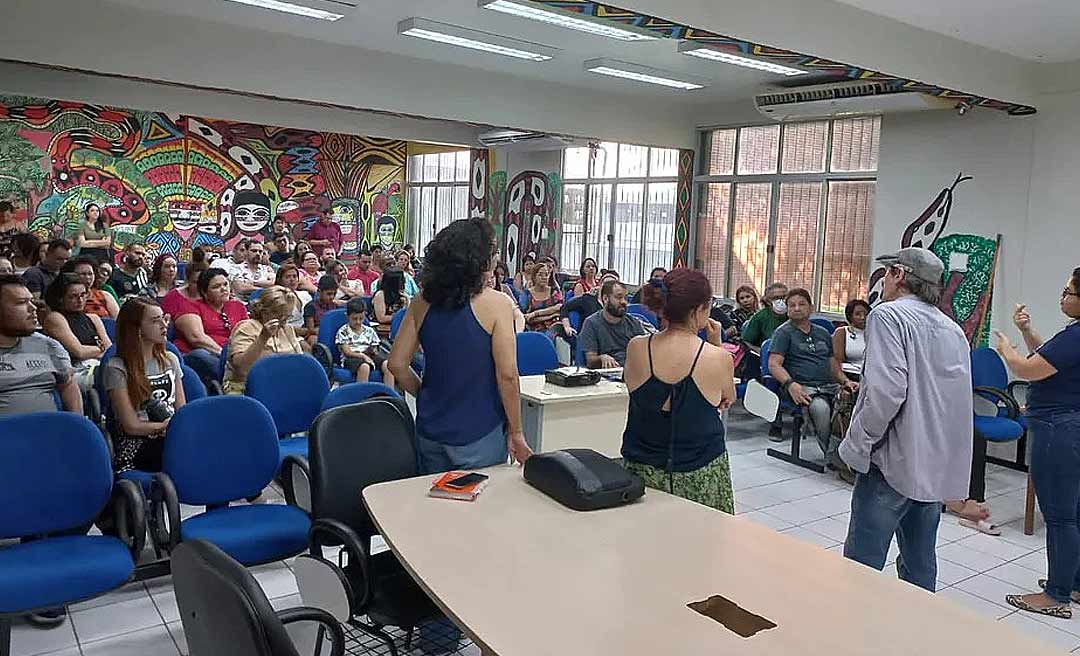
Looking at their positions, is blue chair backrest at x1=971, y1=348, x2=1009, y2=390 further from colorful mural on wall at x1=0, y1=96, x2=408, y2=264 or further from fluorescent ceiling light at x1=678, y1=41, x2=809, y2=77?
colorful mural on wall at x1=0, y1=96, x2=408, y2=264

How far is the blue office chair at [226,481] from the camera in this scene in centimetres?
316

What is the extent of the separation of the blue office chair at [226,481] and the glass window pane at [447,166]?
40.3ft

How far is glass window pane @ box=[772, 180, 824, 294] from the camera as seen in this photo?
9078 millimetres

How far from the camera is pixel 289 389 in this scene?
179 inches

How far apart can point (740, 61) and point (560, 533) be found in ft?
16.8

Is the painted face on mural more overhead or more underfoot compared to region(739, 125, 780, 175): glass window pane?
more underfoot

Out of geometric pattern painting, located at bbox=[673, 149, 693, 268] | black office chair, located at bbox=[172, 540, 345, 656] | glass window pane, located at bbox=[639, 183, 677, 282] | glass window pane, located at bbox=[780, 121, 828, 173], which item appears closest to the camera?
black office chair, located at bbox=[172, 540, 345, 656]

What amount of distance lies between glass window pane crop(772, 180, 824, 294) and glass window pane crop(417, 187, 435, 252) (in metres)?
8.03

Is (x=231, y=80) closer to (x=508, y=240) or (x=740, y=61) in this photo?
(x=740, y=61)

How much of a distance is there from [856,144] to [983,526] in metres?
4.63

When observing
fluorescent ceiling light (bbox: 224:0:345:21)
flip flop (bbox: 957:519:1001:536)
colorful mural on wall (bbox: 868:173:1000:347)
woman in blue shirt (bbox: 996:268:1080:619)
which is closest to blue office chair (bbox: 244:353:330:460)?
fluorescent ceiling light (bbox: 224:0:345:21)

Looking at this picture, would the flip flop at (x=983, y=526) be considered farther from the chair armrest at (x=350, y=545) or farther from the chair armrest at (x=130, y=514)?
the chair armrest at (x=130, y=514)

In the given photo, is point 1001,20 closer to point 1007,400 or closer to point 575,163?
point 1007,400

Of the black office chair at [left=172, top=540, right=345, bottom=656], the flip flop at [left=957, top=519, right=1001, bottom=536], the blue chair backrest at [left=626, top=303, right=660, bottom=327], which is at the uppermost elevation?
the blue chair backrest at [left=626, top=303, right=660, bottom=327]
